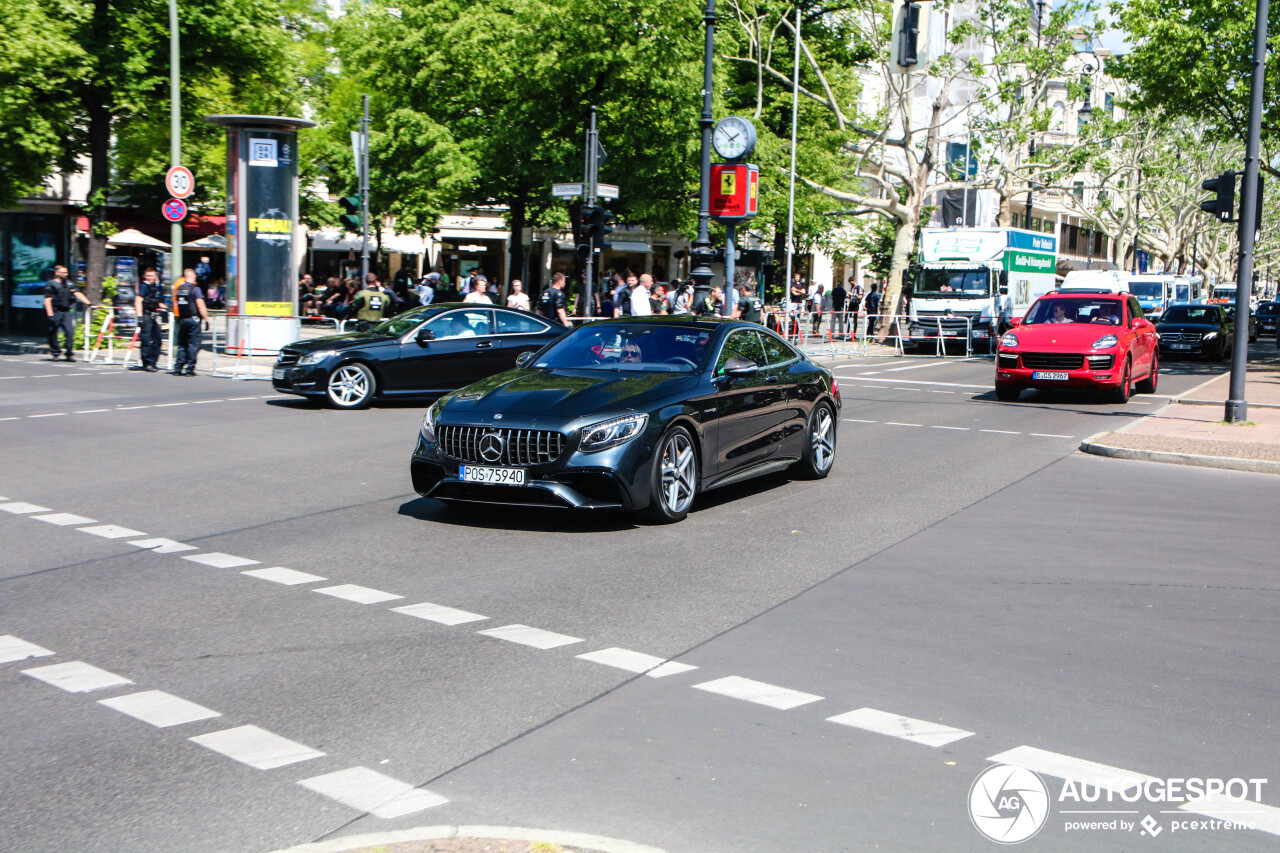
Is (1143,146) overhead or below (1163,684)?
overhead

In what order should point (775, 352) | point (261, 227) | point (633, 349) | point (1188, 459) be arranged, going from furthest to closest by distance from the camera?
point (261, 227)
point (1188, 459)
point (775, 352)
point (633, 349)

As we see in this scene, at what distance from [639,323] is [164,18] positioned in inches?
844

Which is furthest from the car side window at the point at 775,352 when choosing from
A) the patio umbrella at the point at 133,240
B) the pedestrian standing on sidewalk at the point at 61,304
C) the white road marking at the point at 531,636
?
the patio umbrella at the point at 133,240

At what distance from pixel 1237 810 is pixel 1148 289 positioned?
168ft

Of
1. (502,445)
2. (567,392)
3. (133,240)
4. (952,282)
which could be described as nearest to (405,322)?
(567,392)

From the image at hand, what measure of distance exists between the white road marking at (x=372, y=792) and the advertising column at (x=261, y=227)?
819 inches

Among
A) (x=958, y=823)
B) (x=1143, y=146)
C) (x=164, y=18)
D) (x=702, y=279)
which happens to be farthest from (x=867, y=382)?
(x=1143, y=146)

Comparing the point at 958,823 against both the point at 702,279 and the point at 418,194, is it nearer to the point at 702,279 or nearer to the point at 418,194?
the point at 702,279

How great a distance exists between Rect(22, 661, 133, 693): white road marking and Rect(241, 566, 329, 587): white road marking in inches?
68.1

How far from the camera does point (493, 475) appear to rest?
8867mm

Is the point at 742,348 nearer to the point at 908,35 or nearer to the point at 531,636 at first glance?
the point at 531,636

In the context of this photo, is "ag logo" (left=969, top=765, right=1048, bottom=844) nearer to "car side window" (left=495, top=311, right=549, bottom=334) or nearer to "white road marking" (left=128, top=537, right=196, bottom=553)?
"white road marking" (left=128, top=537, right=196, bottom=553)

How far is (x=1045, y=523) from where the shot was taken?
380 inches

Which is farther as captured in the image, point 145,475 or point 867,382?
point 867,382
